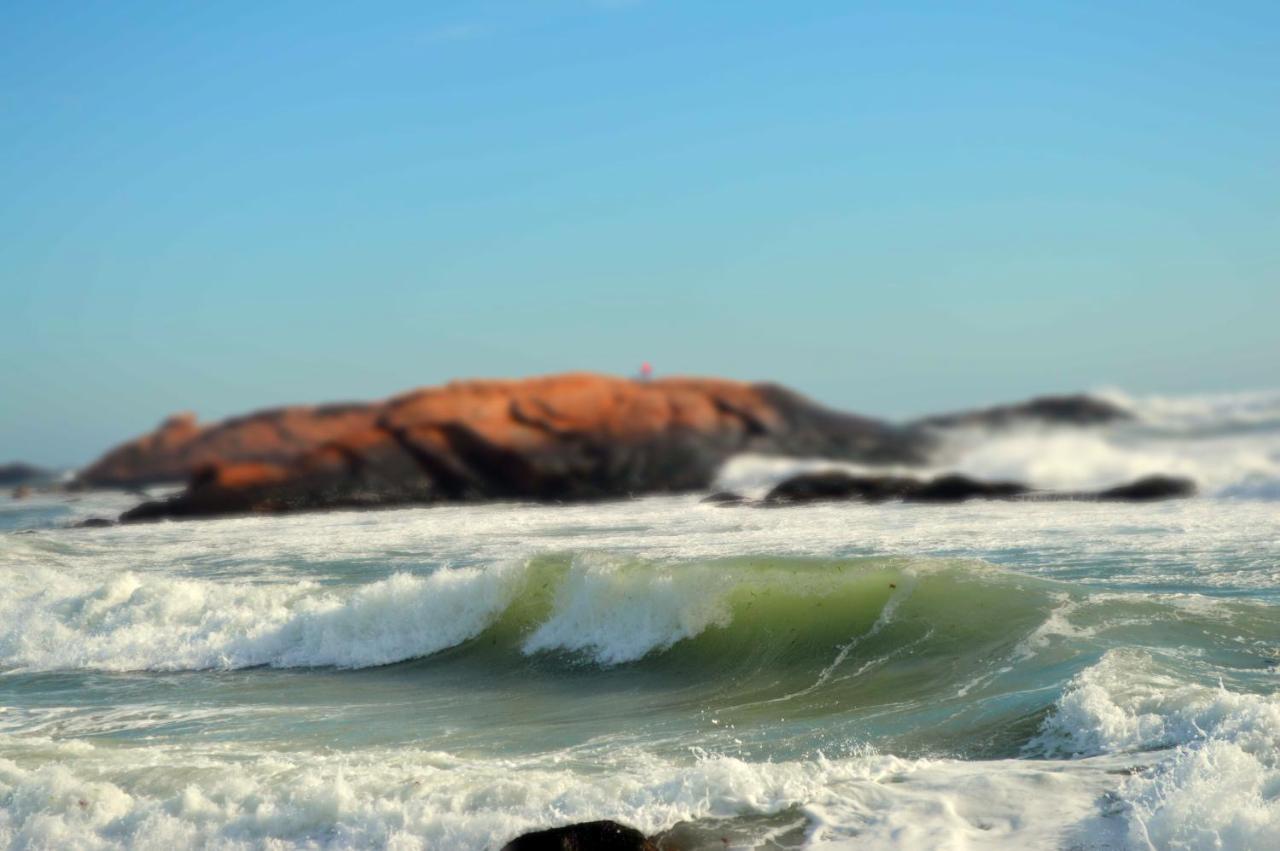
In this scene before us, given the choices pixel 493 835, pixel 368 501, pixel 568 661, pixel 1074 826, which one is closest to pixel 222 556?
pixel 368 501

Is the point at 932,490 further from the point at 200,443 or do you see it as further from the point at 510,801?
the point at 510,801

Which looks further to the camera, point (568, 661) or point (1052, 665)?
point (568, 661)

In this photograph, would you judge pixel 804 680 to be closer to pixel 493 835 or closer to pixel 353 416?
pixel 493 835

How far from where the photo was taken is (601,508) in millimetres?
24266

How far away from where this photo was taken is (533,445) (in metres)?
25.2

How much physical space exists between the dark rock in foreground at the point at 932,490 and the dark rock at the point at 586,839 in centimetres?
1593

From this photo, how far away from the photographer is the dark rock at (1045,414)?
56.6 feet

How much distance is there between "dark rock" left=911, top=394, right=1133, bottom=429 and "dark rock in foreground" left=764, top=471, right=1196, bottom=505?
214 cm

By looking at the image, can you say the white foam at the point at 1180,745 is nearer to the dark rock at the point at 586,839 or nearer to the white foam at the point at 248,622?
the dark rock at the point at 586,839

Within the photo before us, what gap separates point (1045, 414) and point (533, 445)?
1048 centimetres

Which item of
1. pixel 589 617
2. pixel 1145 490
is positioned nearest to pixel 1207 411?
pixel 1145 490

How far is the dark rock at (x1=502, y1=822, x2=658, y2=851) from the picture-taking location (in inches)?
236

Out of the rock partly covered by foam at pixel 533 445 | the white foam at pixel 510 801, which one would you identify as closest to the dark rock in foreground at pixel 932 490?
the rock partly covered by foam at pixel 533 445

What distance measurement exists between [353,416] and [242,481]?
14.1ft
